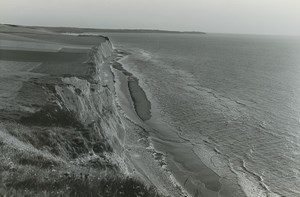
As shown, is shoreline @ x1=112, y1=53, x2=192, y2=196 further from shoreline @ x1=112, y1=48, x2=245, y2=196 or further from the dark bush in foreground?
the dark bush in foreground

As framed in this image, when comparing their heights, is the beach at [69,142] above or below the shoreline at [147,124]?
above

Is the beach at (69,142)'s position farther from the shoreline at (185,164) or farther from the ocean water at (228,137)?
the ocean water at (228,137)

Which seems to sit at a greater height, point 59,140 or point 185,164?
point 59,140

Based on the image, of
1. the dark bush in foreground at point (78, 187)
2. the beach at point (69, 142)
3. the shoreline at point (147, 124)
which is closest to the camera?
the dark bush in foreground at point (78, 187)

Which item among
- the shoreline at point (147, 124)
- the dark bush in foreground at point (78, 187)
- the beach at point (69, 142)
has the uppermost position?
the dark bush in foreground at point (78, 187)

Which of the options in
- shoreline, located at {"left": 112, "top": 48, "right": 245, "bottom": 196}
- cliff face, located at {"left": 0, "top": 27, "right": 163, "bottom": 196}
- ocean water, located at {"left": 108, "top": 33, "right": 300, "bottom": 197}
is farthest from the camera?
ocean water, located at {"left": 108, "top": 33, "right": 300, "bottom": 197}

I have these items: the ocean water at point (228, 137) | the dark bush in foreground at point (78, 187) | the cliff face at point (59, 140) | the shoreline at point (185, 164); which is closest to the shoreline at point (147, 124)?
the shoreline at point (185, 164)

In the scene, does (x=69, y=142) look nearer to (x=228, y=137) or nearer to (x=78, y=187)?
(x=78, y=187)

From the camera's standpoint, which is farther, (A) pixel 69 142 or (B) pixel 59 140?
(A) pixel 69 142

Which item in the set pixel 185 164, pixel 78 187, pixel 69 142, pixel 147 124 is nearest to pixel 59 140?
pixel 69 142

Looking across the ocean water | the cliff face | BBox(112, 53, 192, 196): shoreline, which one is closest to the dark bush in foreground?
the cliff face

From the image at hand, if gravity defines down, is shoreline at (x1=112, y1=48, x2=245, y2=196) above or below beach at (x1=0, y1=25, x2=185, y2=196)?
below
